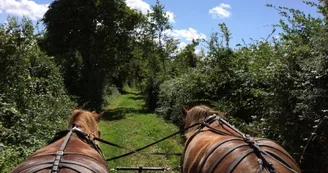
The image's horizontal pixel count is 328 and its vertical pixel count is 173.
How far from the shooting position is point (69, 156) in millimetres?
3678

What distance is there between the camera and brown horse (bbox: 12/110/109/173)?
3363mm

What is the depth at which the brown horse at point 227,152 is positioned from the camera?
3.51m

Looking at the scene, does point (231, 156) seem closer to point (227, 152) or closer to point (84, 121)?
point (227, 152)

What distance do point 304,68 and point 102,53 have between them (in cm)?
2278

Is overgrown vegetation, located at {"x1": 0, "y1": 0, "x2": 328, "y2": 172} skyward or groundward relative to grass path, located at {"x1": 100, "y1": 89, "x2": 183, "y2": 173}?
skyward

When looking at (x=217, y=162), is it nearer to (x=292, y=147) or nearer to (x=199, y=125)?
(x=199, y=125)

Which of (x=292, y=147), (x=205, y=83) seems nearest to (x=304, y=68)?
(x=292, y=147)

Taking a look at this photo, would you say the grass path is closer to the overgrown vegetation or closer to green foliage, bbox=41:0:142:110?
the overgrown vegetation

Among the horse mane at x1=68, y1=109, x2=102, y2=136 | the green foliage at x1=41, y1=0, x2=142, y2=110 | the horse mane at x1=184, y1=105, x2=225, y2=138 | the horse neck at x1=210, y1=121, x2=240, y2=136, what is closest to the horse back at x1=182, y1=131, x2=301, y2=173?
the horse neck at x1=210, y1=121, x2=240, y2=136

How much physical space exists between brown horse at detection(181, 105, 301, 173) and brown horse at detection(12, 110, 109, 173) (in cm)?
117

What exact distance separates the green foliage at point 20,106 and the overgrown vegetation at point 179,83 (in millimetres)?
33

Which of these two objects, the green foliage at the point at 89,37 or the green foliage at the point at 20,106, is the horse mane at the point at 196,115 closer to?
the green foliage at the point at 20,106

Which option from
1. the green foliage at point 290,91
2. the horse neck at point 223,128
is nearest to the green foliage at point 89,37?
the green foliage at point 290,91

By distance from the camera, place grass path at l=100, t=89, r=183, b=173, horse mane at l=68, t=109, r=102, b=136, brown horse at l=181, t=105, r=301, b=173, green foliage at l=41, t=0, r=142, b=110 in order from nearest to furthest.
Answer: brown horse at l=181, t=105, r=301, b=173 → horse mane at l=68, t=109, r=102, b=136 → grass path at l=100, t=89, r=183, b=173 → green foliage at l=41, t=0, r=142, b=110
